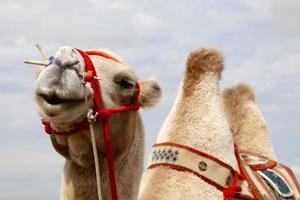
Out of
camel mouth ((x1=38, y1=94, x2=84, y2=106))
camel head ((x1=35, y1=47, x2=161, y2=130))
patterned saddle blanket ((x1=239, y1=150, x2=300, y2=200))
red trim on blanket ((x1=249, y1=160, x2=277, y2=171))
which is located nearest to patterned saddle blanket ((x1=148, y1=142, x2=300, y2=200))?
patterned saddle blanket ((x1=239, y1=150, x2=300, y2=200))

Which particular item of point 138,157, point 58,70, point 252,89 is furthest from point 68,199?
point 252,89

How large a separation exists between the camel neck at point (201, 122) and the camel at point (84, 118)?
0.55 meters

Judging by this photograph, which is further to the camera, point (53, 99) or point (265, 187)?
point (265, 187)

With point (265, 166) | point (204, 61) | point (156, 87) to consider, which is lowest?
point (265, 166)

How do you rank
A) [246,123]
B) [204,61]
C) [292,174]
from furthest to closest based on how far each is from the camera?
[246,123] → [292,174] → [204,61]

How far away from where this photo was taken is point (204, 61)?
199 inches

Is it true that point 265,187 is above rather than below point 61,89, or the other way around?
below

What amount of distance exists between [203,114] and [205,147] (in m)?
0.26

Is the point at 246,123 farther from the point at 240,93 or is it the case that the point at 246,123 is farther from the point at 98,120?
the point at 98,120

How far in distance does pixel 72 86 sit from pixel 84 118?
11.9 inches

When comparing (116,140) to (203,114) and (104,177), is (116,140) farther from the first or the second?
(203,114)

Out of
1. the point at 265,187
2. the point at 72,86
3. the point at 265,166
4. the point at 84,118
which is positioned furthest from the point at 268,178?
the point at 72,86

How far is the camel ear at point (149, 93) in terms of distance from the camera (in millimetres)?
4207

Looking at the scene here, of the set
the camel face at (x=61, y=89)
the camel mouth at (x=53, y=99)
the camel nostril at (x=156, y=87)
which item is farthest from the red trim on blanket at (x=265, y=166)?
the camel mouth at (x=53, y=99)
